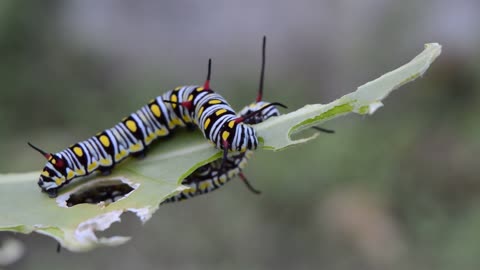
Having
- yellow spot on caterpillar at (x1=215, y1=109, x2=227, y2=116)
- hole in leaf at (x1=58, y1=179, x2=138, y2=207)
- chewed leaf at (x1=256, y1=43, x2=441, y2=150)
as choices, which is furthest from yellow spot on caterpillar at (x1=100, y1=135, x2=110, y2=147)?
chewed leaf at (x1=256, y1=43, x2=441, y2=150)

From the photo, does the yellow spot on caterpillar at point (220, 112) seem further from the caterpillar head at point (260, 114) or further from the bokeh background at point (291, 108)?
the bokeh background at point (291, 108)

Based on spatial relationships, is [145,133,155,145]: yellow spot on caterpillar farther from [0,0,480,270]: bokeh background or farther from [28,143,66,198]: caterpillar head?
[0,0,480,270]: bokeh background

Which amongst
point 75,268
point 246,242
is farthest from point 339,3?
point 75,268

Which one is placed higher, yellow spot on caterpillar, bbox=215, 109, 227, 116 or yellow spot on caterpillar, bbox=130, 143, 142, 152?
yellow spot on caterpillar, bbox=215, 109, 227, 116

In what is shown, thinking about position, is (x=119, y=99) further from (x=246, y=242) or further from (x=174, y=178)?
(x=174, y=178)

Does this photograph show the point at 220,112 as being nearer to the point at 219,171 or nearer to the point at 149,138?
the point at 219,171

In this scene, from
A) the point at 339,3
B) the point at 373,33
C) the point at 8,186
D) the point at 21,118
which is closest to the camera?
the point at 8,186

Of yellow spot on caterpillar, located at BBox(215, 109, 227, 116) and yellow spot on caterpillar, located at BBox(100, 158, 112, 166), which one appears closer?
yellow spot on caterpillar, located at BBox(215, 109, 227, 116)

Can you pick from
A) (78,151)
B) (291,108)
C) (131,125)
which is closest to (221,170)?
(131,125)
